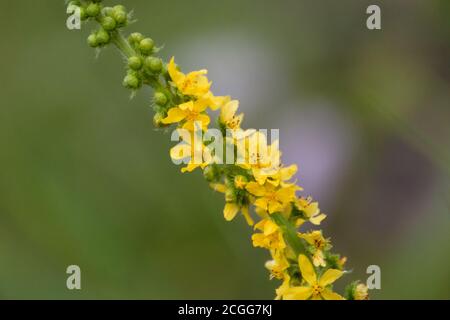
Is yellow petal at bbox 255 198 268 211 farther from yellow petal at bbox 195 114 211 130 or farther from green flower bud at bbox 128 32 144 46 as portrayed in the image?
green flower bud at bbox 128 32 144 46

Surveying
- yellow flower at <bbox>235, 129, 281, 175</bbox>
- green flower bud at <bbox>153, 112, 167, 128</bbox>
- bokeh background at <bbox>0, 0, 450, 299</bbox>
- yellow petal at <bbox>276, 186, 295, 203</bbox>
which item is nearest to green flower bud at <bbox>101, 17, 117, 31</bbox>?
green flower bud at <bbox>153, 112, 167, 128</bbox>

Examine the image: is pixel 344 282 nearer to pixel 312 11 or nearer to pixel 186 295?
pixel 186 295

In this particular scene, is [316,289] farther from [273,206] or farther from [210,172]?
[210,172]

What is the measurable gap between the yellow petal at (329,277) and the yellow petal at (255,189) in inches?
19.5

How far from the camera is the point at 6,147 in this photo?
7.90 metres

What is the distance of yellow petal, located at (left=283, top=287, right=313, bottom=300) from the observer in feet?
11.6

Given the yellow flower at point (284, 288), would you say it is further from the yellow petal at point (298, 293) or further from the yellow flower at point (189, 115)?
the yellow flower at point (189, 115)

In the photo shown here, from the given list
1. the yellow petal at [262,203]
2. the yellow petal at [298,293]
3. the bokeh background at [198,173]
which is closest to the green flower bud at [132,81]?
the yellow petal at [262,203]

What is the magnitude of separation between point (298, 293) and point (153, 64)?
4.33 ft

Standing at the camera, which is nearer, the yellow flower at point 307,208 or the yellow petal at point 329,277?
the yellow petal at point 329,277

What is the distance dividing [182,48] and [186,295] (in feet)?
10.9

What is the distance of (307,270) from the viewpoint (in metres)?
3.56

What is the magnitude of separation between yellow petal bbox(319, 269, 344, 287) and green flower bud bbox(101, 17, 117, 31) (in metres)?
1.62

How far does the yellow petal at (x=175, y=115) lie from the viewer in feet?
11.9
